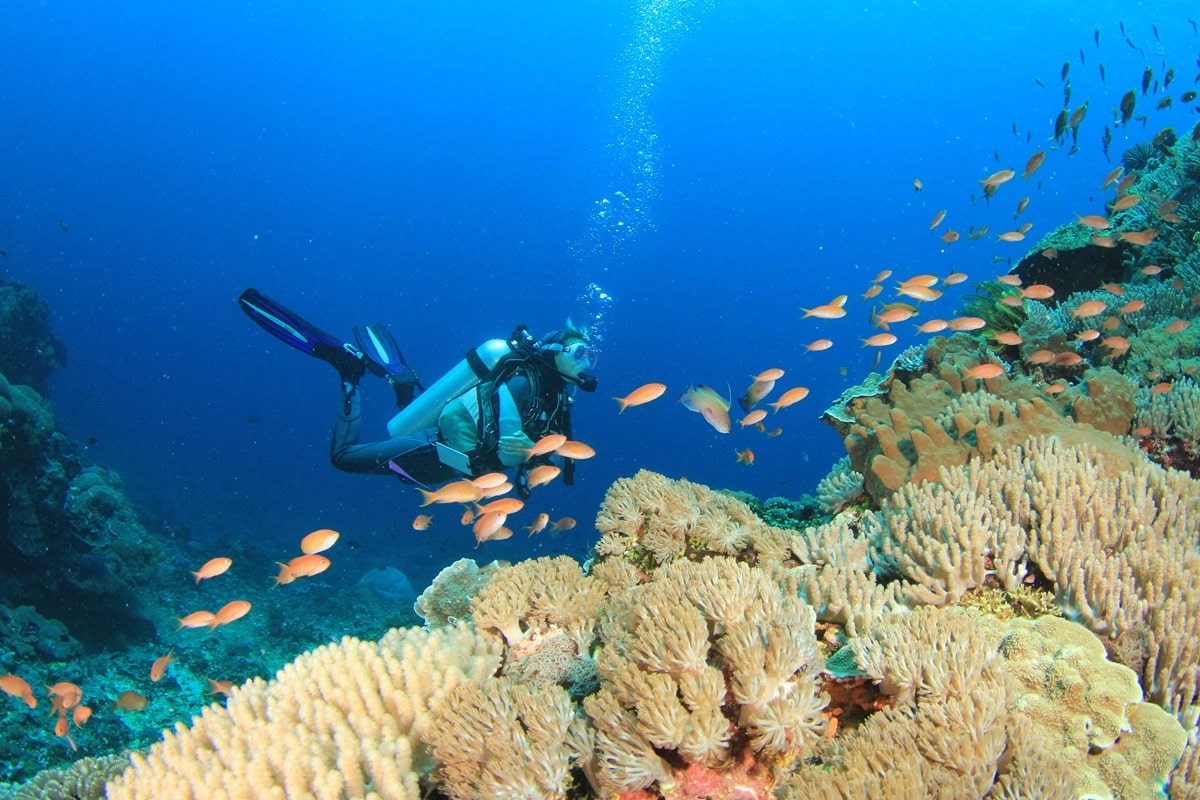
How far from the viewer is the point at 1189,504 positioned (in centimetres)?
323

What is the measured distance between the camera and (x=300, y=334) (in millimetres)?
9625

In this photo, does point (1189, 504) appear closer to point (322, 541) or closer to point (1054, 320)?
point (1054, 320)

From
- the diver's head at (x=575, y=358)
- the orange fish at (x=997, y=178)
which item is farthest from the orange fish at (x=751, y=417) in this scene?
the orange fish at (x=997, y=178)

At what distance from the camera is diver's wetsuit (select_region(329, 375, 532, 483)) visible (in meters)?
8.92

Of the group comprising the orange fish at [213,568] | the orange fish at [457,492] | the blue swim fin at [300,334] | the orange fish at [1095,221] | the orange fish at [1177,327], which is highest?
the blue swim fin at [300,334]

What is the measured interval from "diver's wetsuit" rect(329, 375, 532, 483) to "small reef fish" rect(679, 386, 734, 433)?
328 cm

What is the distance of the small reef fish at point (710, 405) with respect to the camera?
5.57m

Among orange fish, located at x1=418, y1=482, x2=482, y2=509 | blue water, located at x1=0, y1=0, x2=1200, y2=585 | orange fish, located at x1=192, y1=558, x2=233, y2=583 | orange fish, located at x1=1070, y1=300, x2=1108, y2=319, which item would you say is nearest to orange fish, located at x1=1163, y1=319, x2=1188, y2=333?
orange fish, located at x1=1070, y1=300, x2=1108, y2=319

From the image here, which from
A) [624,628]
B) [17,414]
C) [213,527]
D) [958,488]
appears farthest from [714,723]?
[213,527]

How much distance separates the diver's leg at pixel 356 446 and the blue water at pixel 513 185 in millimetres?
35197

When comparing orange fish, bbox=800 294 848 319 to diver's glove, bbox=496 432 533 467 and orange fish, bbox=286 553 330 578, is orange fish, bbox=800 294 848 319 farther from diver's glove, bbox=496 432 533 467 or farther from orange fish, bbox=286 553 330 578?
orange fish, bbox=286 553 330 578

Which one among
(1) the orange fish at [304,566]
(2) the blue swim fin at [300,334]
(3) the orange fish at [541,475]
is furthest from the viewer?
(2) the blue swim fin at [300,334]

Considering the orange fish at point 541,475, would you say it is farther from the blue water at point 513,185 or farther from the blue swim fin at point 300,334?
the blue water at point 513,185

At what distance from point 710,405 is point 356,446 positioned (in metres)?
6.66
